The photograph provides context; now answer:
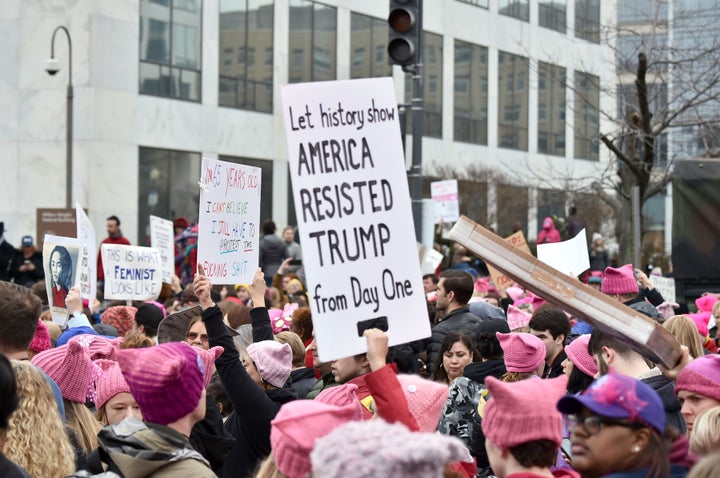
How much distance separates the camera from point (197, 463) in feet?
14.3

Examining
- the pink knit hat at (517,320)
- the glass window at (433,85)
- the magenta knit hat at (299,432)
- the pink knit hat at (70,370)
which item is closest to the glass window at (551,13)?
the glass window at (433,85)

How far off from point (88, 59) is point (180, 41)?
10.2ft

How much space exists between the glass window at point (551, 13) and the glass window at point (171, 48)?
17947mm

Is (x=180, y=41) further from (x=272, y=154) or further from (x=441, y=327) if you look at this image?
(x=441, y=327)

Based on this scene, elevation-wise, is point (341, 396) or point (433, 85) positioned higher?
point (433, 85)

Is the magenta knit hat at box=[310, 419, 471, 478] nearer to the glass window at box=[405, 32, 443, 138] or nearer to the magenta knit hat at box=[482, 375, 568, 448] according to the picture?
the magenta knit hat at box=[482, 375, 568, 448]

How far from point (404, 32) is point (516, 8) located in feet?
113

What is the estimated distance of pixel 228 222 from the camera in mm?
7645

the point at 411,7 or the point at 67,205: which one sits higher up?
the point at 411,7

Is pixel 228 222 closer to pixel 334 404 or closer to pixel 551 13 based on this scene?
pixel 334 404

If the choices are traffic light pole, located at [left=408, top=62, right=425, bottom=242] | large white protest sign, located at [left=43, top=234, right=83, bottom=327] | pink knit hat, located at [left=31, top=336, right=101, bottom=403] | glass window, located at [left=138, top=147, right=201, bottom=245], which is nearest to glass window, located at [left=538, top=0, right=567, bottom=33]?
glass window, located at [left=138, top=147, right=201, bottom=245]

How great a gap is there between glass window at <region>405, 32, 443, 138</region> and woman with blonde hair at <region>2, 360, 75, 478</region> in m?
36.2

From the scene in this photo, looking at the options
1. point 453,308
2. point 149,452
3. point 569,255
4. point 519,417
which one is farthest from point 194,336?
point 569,255

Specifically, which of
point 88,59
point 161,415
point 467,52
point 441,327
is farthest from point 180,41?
point 161,415
